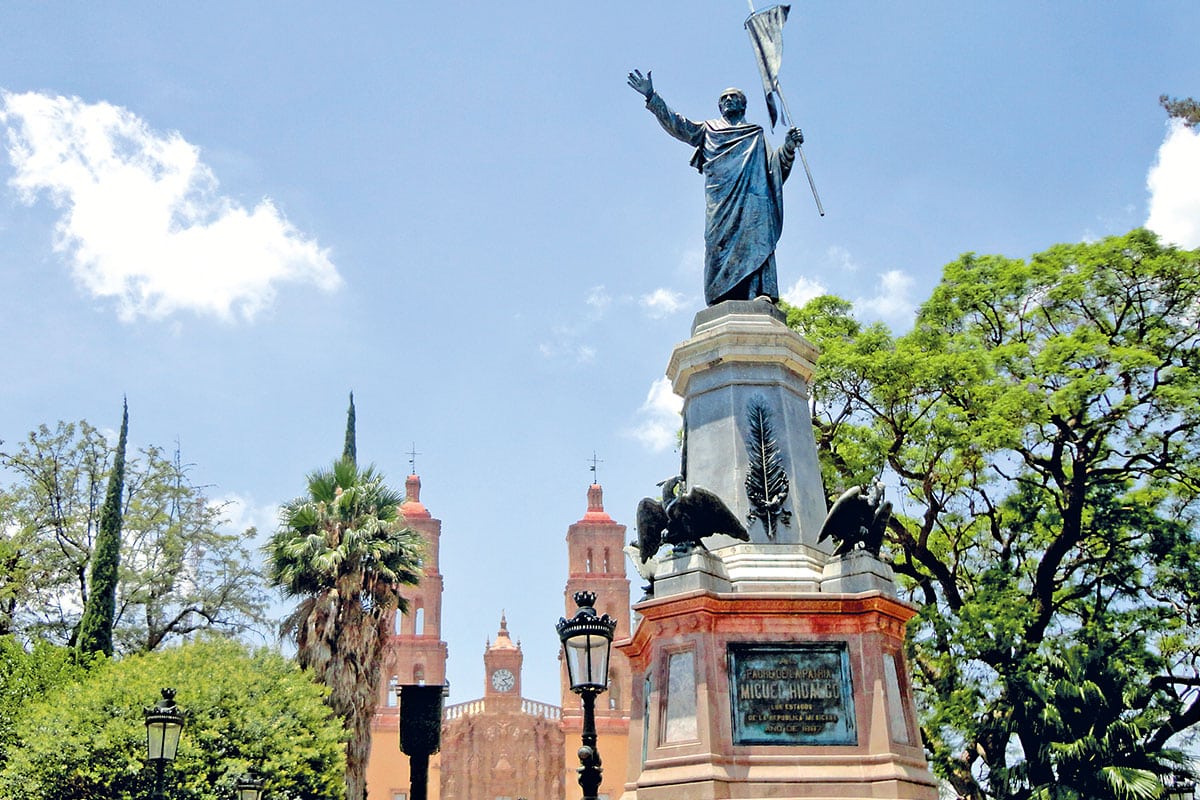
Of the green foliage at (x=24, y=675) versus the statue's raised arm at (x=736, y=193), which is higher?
the statue's raised arm at (x=736, y=193)

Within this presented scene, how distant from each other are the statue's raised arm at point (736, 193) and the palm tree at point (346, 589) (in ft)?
43.8

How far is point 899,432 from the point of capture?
66.9ft

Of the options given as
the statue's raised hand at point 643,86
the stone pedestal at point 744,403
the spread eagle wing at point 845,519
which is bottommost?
the spread eagle wing at point 845,519

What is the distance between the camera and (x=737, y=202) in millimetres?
11156

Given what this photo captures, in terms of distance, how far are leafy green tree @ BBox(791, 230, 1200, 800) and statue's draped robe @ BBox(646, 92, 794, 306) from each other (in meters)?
8.71

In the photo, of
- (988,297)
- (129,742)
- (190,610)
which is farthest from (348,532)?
(988,297)

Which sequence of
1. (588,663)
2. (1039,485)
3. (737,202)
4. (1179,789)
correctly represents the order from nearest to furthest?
(588,663) < (737,202) < (1179,789) < (1039,485)

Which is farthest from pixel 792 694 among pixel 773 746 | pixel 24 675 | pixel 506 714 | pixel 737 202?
→ pixel 506 714

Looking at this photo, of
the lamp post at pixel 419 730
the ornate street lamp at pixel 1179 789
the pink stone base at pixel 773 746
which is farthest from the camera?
the ornate street lamp at pixel 1179 789

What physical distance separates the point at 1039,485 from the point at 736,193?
1116cm

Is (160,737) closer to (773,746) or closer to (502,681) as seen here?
(773,746)

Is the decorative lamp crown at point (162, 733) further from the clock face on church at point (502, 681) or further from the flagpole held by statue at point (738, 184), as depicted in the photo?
the clock face on church at point (502, 681)

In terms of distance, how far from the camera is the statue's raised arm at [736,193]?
36.3 feet

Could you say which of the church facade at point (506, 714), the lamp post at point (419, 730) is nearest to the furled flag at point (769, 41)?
the lamp post at point (419, 730)
